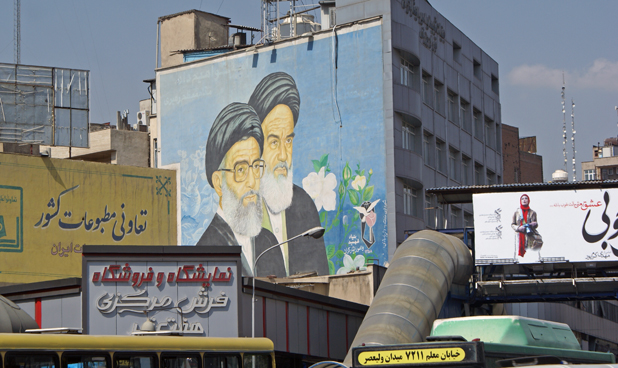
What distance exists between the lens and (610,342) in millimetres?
63594

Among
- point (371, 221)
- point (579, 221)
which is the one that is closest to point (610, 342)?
point (371, 221)

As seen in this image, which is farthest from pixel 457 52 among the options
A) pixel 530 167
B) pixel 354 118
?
pixel 530 167

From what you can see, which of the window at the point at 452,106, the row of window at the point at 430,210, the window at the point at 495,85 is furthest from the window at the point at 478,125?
the row of window at the point at 430,210

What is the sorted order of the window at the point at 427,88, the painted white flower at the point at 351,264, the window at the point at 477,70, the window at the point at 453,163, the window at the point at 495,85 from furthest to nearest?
the window at the point at 495,85 → the window at the point at 477,70 → the window at the point at 453,163 → the window at the point at 427,88 → the painted white flower at the point at 351,264

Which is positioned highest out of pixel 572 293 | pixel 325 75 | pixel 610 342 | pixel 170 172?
pixel 325 75

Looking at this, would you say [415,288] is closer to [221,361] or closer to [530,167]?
[221,361]

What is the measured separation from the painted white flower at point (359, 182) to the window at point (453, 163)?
9.54 metres

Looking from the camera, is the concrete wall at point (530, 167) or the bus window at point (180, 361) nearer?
the bus window at point (180, 361)

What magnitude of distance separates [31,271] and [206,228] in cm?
1080

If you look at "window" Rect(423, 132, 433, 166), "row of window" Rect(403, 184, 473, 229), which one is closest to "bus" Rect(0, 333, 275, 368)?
"row of window" Rect(403, 184, 473, 229)

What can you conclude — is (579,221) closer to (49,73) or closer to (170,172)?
(170,172)

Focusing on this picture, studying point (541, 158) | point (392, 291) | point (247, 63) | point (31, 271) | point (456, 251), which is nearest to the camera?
point (392, 291)

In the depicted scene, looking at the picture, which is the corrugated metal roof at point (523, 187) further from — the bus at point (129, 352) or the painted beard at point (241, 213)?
the bus at point (129, 352)

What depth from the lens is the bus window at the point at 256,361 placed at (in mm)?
19741
